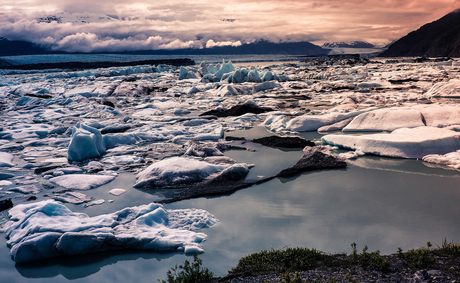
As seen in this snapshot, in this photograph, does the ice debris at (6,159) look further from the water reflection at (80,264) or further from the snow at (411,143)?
the snow at (411,143)

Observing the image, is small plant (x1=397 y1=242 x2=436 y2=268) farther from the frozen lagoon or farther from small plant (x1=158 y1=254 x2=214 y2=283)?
small plant (x1=158 y1=254 x2=214 y2=283)

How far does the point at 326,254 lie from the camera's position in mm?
3508

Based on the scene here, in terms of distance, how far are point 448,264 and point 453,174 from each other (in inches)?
138

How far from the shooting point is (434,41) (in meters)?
89.2

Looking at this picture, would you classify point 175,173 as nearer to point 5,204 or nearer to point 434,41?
point 5,204

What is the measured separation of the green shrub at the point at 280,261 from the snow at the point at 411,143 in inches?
172

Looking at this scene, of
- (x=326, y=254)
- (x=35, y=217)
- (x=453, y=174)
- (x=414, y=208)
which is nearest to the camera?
(x=326, y=254)

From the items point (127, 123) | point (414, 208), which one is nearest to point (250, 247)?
point (414, 208)

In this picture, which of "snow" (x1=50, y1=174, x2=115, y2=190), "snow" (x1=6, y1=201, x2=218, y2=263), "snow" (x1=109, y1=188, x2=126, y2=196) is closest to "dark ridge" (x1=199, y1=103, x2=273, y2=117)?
"snow" (x1=50, y1=174, x2=115, y2=190)

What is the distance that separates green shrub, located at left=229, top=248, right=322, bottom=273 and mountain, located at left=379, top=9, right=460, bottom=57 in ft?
313

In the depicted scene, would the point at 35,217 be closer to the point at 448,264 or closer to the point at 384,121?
the point at 448,264

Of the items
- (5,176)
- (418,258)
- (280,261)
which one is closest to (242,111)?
(5,176)

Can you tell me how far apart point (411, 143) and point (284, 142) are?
300 cm

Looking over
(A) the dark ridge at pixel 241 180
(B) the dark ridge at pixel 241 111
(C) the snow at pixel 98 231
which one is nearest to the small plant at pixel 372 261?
(C) the snow at pixel 98 231
